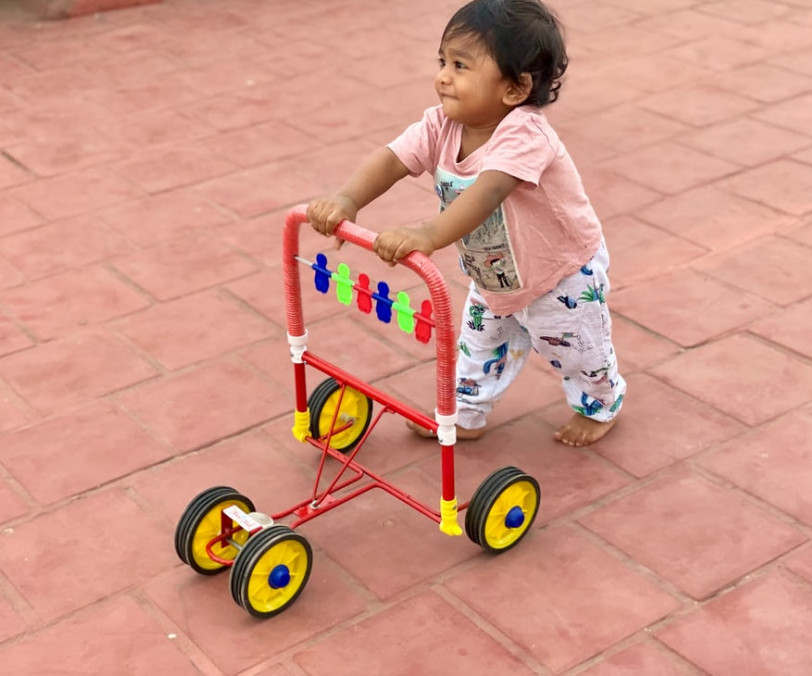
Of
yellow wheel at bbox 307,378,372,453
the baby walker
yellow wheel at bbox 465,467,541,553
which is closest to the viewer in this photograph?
the baby walker

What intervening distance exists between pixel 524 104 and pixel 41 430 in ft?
5.60

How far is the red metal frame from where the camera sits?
281cm

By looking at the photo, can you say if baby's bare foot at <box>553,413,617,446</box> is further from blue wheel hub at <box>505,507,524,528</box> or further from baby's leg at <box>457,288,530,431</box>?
blue wheel hub at <box>505,507,524,528</box>

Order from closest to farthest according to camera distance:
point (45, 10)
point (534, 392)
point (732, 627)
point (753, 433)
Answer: point (732, 627)
point (753, 433)
point (534, 392)
point (45, 10)

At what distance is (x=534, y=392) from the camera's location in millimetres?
3945

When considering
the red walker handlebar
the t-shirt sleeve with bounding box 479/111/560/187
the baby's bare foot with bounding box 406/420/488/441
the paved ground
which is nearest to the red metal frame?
the red walker handlebar

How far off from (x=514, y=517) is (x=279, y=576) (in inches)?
23.9

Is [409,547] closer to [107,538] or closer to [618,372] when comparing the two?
[107,538]

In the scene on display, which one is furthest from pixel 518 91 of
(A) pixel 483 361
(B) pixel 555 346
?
(A) pixel 483 361

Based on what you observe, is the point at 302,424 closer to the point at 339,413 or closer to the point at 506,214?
the point at 339,413

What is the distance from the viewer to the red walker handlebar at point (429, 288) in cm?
278

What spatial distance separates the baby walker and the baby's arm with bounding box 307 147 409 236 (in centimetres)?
5

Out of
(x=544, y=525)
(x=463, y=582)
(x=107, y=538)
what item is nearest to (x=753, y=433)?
(x=544, y=525)

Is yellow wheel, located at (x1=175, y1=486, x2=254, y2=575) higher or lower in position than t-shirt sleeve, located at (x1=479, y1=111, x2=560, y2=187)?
lower
